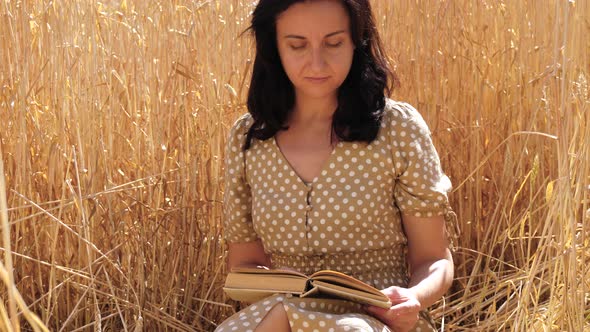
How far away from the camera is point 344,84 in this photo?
166 centimetres

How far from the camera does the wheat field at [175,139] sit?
199 centimetres

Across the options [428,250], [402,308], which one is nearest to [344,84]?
[428,250]

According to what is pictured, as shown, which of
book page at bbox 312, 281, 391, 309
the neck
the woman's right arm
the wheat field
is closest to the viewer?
book page at bbox 312, 281, 391, 309

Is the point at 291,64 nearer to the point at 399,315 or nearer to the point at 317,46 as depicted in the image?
the point at 317,46

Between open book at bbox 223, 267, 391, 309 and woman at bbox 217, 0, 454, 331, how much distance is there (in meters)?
0.04

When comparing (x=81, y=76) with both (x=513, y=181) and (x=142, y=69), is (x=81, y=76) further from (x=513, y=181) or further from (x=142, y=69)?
(x=513, y=181)

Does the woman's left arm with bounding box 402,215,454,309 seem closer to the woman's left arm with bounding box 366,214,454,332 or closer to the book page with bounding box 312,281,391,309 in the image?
the woman's left arm with bounding box 366,214,454,332

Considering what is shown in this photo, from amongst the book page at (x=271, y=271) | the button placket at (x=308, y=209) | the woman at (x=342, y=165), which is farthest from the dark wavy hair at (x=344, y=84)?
the book page at (x=271, y=271)

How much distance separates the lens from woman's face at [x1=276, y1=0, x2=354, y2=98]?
1.57 metres

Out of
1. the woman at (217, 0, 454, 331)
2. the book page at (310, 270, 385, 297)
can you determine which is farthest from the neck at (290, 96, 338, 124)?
the book page at (310, 270, 385, 297)

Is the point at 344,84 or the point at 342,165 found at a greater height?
the point at 344,84

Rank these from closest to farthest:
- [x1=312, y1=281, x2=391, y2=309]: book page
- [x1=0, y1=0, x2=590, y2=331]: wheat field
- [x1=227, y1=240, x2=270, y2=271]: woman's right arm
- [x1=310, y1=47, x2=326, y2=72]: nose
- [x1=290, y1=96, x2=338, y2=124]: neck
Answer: [x1=312, y1=281, x2=391, y2=309]: book page, [x1=310, y1=47, x2=326, y2=72]: nose, [x1=290, y1=96, x2=338, y2=124]: neck, [x1=227, y1=240, x2=270, y2=271]: woman's right arm, [x1=0, y1=0, x2=590, y2=331]: wheat field

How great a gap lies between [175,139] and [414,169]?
2.33 ft

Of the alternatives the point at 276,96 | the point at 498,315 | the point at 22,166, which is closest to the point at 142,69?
the point at 22,166
